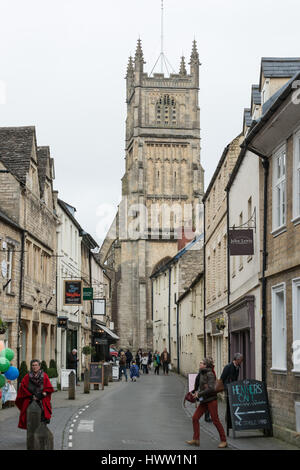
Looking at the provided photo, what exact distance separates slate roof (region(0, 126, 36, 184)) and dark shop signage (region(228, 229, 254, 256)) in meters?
12.1

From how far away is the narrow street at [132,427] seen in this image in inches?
537

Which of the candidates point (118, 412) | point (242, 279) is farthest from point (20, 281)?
point (242, 279)

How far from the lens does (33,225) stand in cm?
2941

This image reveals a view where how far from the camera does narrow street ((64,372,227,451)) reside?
44.7 ft

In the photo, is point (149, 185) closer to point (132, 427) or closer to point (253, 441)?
point (132, 427)

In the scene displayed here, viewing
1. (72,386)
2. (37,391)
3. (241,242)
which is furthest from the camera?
(72,386)

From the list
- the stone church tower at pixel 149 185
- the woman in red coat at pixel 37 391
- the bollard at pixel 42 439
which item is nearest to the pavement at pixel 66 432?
the woman in red coat at pixel 37 391

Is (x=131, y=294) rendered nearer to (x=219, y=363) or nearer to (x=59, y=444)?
(x=219, y=363)

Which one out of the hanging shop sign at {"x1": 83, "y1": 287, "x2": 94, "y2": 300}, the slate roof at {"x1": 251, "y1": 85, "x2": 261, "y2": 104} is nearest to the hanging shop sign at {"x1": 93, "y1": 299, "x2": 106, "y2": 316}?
the hanging shop sign at {"x1": 83, "y1": 287, "x2": 94, "y2": 300}

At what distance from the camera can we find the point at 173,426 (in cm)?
1758

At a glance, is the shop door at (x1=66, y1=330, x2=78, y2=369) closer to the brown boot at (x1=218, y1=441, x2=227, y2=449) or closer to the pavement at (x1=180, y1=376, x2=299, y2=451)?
the pavement at (x1=180, y1=376, x2=299, y2=451)

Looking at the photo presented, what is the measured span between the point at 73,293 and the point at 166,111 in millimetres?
63971

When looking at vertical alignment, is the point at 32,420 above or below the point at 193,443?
above

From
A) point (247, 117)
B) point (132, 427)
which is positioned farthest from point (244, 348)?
point (247, 117)
